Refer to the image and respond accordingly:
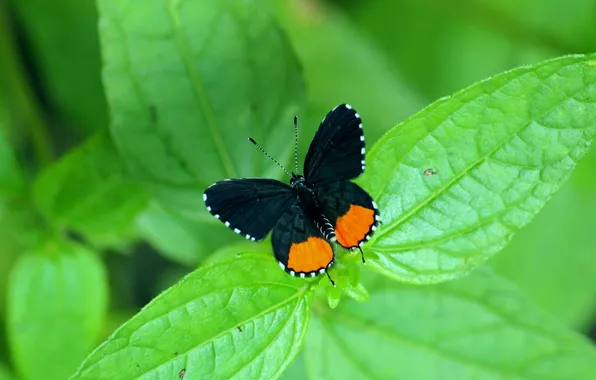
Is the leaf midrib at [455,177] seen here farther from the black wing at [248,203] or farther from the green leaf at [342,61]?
the green leaf at [342,61]

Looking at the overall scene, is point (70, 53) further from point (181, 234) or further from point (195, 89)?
point (195, 89)

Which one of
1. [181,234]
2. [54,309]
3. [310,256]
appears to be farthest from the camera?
[181,234]

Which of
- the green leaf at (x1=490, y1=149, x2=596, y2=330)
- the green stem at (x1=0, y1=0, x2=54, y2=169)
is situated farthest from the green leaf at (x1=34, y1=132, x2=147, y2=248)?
the green leaf at (x1=490, y1=149, x2=596, y2=330)

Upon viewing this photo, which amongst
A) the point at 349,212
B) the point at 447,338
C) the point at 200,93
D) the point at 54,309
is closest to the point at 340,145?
the point at 349,212

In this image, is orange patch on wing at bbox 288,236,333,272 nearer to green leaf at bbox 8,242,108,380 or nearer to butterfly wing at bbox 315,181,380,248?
butterfly wing at bbox 315,181,380,248

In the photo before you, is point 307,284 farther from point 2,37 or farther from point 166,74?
point 2,37

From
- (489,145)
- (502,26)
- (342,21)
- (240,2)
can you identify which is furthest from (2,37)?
(502,26)
